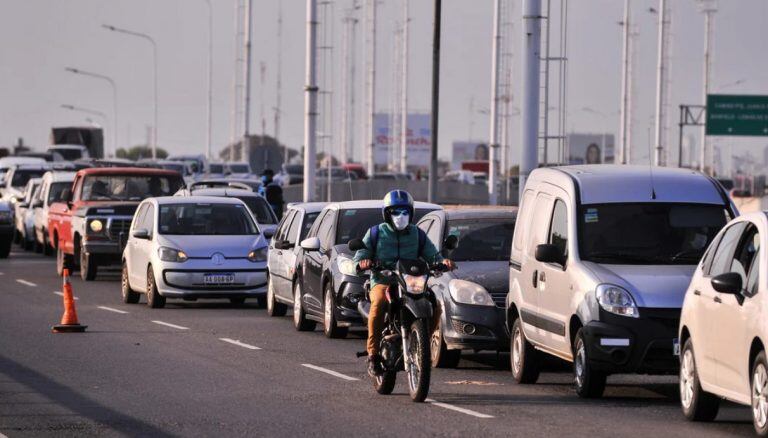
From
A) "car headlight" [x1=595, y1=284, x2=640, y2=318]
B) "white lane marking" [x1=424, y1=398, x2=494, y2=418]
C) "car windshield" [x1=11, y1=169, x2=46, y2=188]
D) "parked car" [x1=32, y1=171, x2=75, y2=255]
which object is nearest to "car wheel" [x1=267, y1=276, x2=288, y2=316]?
"white lane marking" [x1=424, y1=398, x2=494, y2=418]

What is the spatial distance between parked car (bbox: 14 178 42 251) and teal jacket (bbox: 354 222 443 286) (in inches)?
1194

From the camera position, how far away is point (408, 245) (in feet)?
49.8

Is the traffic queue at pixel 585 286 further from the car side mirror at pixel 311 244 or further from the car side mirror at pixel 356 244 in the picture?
the car side mirror at pixel 311 244

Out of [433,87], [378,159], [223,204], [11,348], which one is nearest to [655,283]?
[11,348]

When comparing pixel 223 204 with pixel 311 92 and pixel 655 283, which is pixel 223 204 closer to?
pixel 311 92

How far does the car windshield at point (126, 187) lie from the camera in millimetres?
35906

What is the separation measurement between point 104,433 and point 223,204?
15.9m

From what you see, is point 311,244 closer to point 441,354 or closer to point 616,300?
point 441,354

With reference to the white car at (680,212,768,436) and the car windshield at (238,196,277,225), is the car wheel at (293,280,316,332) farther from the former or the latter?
the car windshield at (238,196,277,225)

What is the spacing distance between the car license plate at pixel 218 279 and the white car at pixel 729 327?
1390 centimetres

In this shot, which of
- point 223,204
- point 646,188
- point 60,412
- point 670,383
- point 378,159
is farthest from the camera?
point 378,159

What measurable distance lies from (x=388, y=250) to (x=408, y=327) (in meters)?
0.72

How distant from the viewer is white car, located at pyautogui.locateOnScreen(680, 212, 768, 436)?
12055 millimetres

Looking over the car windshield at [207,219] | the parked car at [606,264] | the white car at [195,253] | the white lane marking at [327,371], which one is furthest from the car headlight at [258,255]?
the parked car at [606,264]
